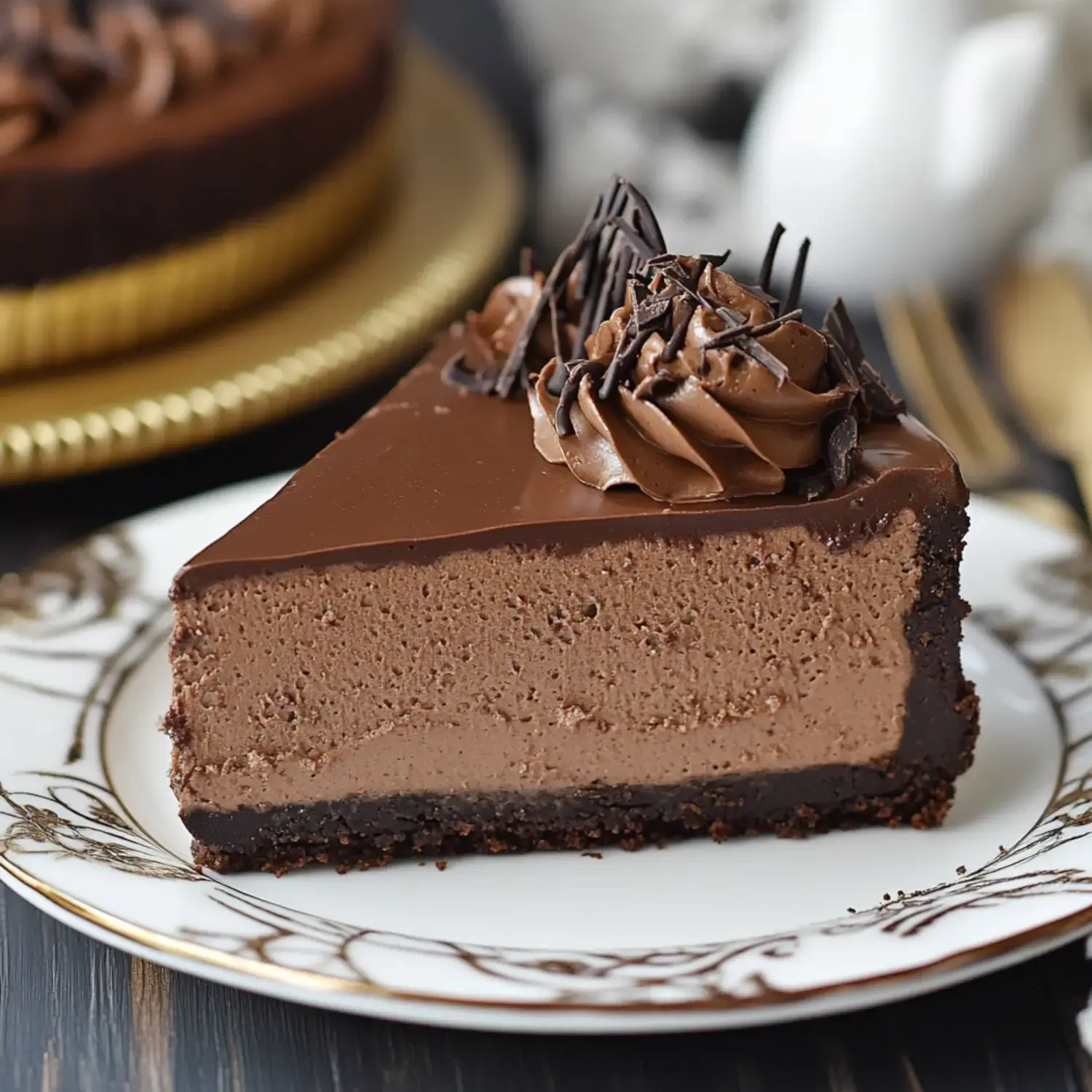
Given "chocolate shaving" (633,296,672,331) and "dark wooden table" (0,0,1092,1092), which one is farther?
"chocolate shaving" (633,296,672,331)

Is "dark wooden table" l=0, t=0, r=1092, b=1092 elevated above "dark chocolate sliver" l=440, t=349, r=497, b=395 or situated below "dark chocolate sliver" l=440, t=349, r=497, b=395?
below

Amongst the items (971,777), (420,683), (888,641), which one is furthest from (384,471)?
(971,777)

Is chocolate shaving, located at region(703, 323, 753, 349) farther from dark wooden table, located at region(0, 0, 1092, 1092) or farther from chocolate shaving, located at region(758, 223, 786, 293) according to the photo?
dark wooden table, located at region(0, 0, 1092, 1092)

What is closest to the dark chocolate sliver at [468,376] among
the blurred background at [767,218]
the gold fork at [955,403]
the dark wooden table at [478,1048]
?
the blurred background at [767,218]

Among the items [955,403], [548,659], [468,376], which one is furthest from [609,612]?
[955,403]

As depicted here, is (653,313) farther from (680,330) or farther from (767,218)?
(767,218)

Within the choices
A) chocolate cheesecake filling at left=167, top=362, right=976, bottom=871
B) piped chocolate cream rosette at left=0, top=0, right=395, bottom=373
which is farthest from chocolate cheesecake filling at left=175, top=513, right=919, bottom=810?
piped chocolate cream rosette at left=0, top=0, right=395, bottom=373

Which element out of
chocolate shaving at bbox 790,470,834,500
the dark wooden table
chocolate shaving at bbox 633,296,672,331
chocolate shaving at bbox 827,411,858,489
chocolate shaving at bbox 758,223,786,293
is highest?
chocolate shaving at bbox 758,223,786,293
